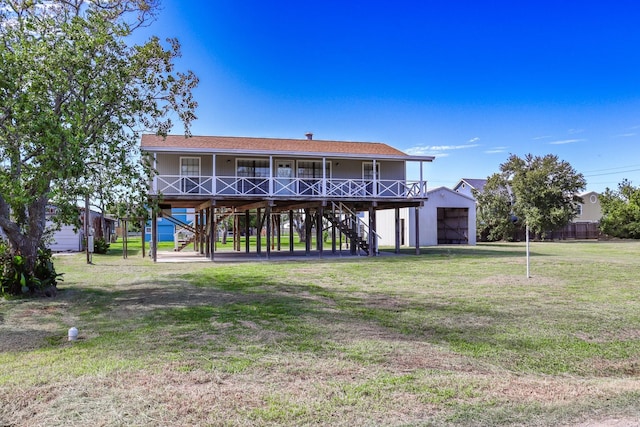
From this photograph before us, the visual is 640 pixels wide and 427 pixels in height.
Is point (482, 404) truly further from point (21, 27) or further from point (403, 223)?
point (403, 223)

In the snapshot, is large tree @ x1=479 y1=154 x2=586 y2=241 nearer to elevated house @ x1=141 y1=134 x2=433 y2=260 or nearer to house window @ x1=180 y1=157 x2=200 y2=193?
elevated house @ x1=141 y1=134 x2=433 y2=260

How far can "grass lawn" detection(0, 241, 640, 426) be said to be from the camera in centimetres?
365

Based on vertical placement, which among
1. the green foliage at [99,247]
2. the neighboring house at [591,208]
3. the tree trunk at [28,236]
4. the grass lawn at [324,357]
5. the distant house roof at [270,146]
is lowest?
the grass lawn at [324,357]

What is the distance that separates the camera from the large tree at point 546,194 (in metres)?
38.2

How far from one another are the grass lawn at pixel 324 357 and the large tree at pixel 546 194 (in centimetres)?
3052

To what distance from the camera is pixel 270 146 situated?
68.2ft

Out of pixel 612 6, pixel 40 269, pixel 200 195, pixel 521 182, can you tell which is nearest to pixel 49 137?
pixel 40 269

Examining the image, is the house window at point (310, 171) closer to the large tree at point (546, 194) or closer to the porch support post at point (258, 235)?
the porch support post at point (258, 235)

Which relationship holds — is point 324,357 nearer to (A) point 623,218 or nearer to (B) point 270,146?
(B) point 270,146

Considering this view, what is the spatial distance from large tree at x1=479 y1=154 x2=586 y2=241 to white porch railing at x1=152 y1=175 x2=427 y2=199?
→ 69.1 ft

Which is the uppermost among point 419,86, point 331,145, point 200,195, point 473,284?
point 419,86

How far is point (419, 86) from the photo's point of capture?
19844 millimetres

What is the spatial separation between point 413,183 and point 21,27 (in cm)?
1567

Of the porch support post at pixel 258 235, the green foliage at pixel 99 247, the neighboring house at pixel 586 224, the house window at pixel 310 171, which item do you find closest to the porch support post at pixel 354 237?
the house window at pixel 310 171
